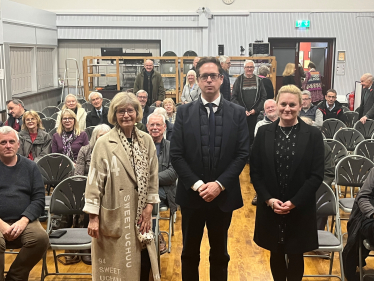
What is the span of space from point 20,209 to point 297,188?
2.06 metres

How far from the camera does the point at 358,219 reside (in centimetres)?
340

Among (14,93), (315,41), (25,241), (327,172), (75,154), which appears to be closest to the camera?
(25,241)

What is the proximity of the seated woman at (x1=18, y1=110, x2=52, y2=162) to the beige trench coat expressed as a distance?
2726mm

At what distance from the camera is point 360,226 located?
3.36 meters

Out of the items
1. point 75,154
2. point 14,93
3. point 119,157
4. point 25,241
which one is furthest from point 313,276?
point 14,93

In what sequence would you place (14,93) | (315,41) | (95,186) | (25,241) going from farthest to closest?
1. (315,41)
2. (14,93)
3. (25,241)
4. (95,186)

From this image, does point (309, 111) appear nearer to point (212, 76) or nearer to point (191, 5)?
point (212, 76)

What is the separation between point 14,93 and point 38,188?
7.08 meters

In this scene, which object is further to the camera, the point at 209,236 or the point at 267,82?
the point at 267,82

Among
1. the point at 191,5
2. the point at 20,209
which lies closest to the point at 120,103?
the point at 20,209

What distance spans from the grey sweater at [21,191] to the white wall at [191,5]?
973 cm

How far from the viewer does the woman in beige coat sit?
265 cm

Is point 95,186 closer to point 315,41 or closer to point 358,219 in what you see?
point 358,219

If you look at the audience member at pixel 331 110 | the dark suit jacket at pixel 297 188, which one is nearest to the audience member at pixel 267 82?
the audience member at pixel 331 110
